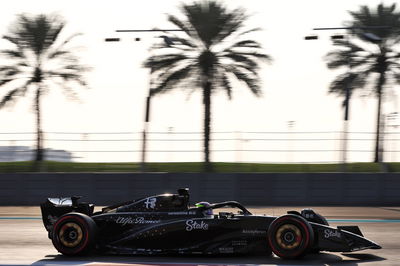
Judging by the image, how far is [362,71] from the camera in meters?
31.0

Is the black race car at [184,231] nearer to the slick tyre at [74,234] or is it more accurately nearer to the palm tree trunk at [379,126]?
the slick tyre at [74,234]

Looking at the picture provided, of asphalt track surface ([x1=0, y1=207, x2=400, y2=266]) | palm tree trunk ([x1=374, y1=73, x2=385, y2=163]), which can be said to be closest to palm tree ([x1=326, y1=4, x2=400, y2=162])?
palm tree trunk ([x1=374, y1=73, x2=385, y2=163])

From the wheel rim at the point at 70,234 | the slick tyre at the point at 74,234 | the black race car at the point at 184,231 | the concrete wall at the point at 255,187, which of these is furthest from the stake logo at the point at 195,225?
the concrete wall at the point at 255,187

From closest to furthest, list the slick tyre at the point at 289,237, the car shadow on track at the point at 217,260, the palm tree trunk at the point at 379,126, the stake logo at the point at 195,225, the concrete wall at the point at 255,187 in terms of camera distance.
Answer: the slick tyre at the point at 289,237
the car shadow on track at the point at 217,260
the stake logo at the point at 195,225
the concrete wall at the point at 255,187
the palm tree trunk at the point at 379,126

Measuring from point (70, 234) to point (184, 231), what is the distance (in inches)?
63.9

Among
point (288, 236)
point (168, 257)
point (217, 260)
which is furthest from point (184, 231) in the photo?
point (288, 236)

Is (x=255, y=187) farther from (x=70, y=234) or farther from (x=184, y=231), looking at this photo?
(x=70, y=234)

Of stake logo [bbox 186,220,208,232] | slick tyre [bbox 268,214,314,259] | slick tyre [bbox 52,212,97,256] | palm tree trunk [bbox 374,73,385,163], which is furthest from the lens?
palm tree trunk [bbox 374,73,385,163]

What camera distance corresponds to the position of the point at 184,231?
33.0 feet

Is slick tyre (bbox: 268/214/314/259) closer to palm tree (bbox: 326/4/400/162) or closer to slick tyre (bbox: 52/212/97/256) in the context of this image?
slick tyre (bbox: 52/212/97/256)

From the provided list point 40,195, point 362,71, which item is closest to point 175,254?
point 40,195

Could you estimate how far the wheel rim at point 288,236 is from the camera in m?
9.53

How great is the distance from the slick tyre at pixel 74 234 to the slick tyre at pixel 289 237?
8.26 ft

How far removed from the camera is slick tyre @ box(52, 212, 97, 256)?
401 inches
